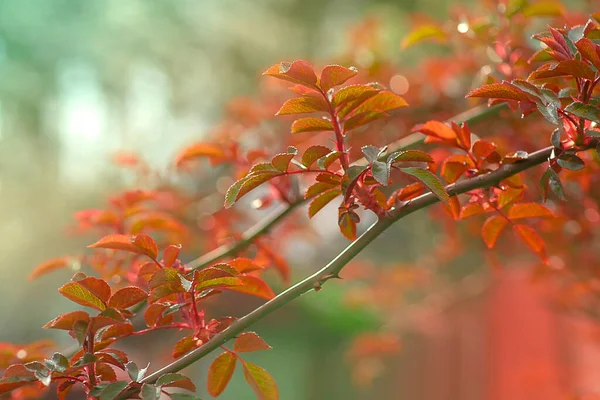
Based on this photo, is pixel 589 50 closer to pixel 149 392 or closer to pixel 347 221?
pixel 347 221

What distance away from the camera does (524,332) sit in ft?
8.34

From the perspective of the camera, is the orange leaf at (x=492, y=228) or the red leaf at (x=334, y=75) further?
the orange leaf at (x=492, y=228)

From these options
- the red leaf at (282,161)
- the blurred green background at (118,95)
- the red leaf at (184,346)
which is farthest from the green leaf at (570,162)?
the blurred green background at (118,95)

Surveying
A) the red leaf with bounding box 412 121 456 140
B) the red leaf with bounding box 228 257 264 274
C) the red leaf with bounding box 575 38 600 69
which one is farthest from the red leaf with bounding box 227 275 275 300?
the red leaf with bounding box 575 38 600 69

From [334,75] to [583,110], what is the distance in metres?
0.20

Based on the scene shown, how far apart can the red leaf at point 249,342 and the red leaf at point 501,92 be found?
0.87 ft

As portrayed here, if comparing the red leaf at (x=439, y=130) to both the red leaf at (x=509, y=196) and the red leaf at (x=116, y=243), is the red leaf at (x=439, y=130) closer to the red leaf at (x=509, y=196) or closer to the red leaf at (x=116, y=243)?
the red leaf at (x=509, y=196)

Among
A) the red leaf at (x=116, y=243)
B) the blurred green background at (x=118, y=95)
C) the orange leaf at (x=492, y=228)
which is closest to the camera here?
the red leaf at (x=116, y=243)

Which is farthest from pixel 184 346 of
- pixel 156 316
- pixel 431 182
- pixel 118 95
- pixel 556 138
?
pixel 118 95

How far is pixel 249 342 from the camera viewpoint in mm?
517

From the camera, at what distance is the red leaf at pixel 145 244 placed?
1.84 feet

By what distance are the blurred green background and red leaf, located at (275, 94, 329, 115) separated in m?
2.80

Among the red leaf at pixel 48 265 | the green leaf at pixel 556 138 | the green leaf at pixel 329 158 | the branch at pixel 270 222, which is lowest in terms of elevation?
the green leaf at pixel 556 138

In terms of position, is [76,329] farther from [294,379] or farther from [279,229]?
[294,379]
